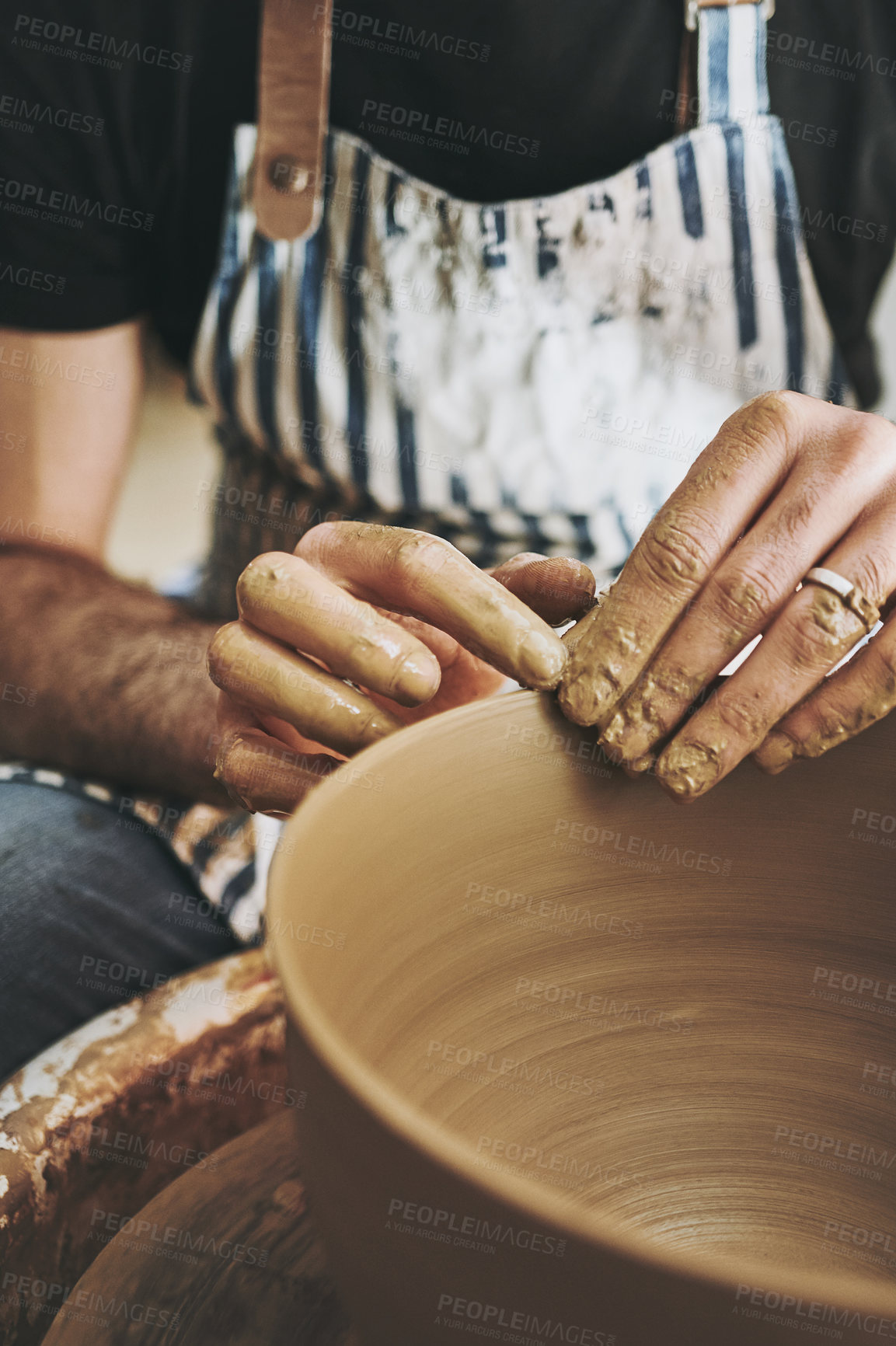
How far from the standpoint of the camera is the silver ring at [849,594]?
602 mm

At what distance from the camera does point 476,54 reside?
107 cm

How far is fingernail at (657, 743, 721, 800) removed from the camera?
586 mm

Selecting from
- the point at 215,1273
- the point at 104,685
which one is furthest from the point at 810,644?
the point at 104,685

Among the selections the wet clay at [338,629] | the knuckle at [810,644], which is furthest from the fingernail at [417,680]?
the knuckle at [810,644]

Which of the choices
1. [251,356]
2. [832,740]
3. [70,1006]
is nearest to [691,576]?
[832,740]

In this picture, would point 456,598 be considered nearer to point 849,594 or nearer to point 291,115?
point 849,594

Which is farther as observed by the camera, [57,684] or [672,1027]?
[57,684]

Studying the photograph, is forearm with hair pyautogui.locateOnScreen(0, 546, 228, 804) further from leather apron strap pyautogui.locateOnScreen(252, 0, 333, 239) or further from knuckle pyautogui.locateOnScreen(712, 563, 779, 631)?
knuckle pyautogui.locateOnScreen(712, 563, 779, 631)

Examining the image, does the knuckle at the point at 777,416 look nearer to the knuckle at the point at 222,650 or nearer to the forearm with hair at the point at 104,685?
the knuckle at the point at 222,650

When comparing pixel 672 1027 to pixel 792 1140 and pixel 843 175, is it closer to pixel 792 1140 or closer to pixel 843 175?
pixel 792 1140

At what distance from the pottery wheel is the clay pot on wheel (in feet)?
0.38

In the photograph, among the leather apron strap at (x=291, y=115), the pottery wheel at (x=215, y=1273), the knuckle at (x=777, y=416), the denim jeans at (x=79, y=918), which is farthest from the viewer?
the leather apron strap at (x=291, y=115)

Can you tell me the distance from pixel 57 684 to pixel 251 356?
0.46 metres

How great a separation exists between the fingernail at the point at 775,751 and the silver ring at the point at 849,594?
91 mm
